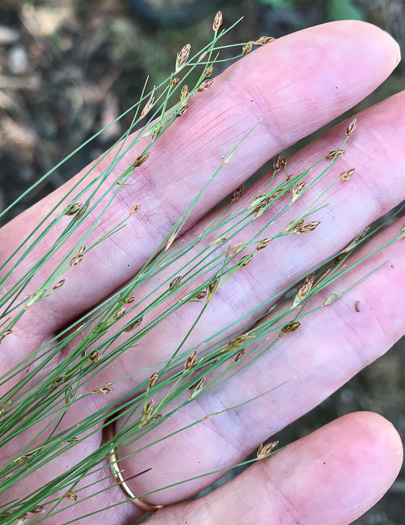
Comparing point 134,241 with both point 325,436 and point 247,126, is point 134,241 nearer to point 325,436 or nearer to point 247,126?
point 247,126

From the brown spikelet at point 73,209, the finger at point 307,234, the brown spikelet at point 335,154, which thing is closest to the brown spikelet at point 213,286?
the finger at point 307,234

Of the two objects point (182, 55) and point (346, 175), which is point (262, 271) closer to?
point (346, 175)

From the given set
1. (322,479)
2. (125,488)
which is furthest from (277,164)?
(125,488)

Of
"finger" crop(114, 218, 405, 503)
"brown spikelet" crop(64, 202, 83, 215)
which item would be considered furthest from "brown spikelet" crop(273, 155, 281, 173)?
"brown spikelet" crop(64, 202, 83, 215)

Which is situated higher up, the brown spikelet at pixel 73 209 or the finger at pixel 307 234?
the brown spikelet at pixel 73 209

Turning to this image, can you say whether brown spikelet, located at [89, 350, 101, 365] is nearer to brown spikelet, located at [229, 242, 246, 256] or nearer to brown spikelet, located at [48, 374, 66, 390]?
brown spikelet, located at [48, 374, 66, 390]

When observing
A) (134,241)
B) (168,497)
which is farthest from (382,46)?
(168,497)

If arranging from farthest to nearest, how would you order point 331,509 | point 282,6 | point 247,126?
point 282,6, point 247,126, point 331,509

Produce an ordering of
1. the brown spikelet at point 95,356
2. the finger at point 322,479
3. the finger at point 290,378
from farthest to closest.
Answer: the finger at point 290,378, the finger at point 322,479, the brown spikelet at point 95,356

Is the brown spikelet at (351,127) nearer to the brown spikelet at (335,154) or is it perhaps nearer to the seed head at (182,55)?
the brown spikelet at (335,154)
